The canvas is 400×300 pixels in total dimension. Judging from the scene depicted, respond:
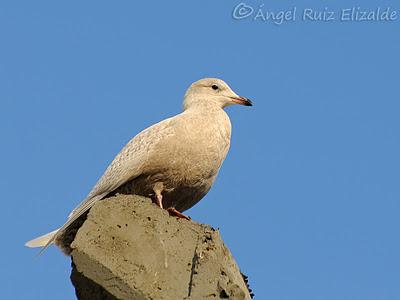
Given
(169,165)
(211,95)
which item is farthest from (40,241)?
(211,95)

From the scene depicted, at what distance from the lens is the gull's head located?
12398 millimetres

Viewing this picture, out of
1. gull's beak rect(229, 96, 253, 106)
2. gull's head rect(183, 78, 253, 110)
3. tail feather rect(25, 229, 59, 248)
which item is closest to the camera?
tail feather rect(25, 229, 59, 248)

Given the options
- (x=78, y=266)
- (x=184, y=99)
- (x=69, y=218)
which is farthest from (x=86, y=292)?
(x=184, y=99)

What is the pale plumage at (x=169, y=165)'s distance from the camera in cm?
1085

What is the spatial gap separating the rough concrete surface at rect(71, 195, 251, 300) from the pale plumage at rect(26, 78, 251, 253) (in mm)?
2659

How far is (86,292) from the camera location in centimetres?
739

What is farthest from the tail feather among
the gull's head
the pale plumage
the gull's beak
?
the gull's beak

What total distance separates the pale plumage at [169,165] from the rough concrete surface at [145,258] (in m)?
2.66

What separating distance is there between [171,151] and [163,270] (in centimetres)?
360

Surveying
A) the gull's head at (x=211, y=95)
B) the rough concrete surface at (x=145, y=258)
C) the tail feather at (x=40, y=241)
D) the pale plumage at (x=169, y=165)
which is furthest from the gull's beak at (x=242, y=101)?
the rough concrete surface at (x=145, y=258)

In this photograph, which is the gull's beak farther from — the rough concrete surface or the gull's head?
the rough concrete surface

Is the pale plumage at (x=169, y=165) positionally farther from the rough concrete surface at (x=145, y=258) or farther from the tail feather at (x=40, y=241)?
the rough concrete surface at (x=145, y=258)

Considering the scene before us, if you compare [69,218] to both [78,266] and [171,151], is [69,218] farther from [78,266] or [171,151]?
[78,266]

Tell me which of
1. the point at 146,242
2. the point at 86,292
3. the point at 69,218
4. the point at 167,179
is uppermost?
the point at 167,179
